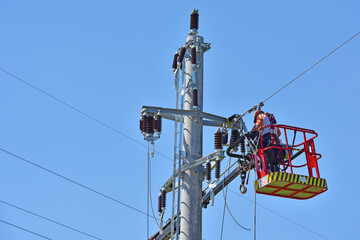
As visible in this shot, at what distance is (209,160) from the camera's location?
59.6 ft

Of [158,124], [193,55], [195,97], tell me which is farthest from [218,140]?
[193,55]

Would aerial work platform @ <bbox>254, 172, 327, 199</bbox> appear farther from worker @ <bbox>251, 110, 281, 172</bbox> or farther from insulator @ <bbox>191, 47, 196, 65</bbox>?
insulator @ <bbox>191, 47, 196, 65</bbox>

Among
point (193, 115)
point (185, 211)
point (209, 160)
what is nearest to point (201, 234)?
point (185, 211)

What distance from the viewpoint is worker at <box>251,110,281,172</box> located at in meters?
18.8

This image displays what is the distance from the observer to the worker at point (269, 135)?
741 inches

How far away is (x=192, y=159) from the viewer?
60.5 ft

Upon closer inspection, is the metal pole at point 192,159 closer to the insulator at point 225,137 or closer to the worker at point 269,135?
the insulator at point 225,137

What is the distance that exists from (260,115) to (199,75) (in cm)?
188

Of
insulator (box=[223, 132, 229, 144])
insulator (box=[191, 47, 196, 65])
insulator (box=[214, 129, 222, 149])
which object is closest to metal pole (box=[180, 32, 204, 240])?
insulator (box=[191, 47, 196, 65])

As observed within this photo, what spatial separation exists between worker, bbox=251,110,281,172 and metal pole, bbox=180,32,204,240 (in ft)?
5.03

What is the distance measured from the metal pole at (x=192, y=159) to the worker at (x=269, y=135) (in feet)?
5.03

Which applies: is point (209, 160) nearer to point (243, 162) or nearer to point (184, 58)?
point (243, 162)

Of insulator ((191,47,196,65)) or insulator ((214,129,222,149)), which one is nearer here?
insulator ((214,129,222,149))

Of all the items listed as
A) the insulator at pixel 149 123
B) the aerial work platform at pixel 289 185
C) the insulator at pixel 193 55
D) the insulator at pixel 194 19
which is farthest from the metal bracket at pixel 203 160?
the insulator at pixel 194 19
